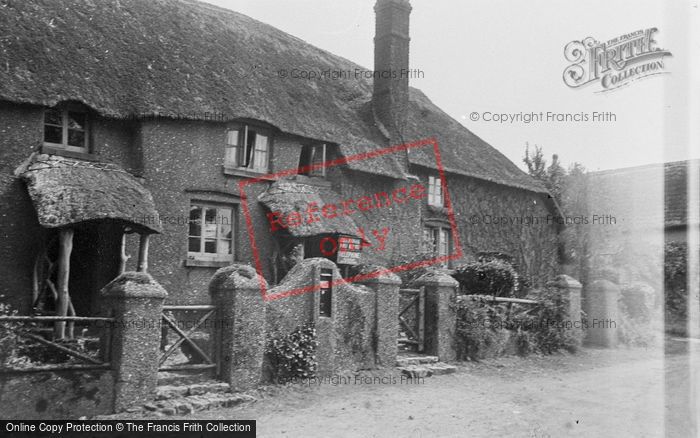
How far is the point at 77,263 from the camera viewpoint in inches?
519

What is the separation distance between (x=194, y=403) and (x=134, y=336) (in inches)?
45.6

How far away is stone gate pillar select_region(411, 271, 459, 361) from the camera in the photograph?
12.3 meters

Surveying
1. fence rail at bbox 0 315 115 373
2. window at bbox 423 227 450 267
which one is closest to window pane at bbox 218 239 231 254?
fence rail at bbox 0 315 115 373

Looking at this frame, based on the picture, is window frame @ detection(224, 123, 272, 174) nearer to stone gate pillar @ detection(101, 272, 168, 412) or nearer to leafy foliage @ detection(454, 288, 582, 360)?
leafy foliage @ detection(454, 288, 582, 360)

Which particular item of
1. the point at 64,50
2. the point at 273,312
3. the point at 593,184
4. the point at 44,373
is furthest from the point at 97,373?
the point at 593,184

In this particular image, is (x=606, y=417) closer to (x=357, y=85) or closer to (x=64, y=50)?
(x=64, y=50)

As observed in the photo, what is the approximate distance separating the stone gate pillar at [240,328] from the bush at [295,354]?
16.0 inches

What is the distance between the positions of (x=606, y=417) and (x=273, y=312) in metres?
5.08

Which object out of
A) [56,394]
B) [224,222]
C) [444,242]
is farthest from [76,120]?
[444,242]

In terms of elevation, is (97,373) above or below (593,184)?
below

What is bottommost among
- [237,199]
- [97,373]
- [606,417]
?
[606,417]

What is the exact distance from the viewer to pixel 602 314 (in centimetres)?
1648

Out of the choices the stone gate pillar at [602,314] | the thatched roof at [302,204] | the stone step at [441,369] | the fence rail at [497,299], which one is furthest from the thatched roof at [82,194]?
the stone gate pillar at [602,314]

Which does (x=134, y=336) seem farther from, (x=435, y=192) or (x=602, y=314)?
(x=435, y=192)
